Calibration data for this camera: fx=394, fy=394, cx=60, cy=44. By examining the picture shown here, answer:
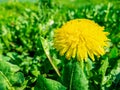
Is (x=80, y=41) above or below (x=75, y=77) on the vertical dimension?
above

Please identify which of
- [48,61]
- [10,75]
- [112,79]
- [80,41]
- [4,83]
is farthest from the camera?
[48,61]

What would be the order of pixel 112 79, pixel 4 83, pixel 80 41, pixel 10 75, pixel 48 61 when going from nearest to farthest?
1. pixel 80 41
2. pixel 4 83
3. pixel 10 75
4. pixel 112 79
5. pixel 48 61

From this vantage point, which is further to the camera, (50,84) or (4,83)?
(4,83)

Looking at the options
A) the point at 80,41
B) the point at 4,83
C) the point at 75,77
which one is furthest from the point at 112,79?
the point at 4,83

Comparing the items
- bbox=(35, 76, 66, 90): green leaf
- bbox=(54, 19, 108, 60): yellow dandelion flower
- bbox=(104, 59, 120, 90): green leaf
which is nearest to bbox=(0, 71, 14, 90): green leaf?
bbox=(35, 76, 66, 90): green leaf

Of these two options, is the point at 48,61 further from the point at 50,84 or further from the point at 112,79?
the point at 50,84

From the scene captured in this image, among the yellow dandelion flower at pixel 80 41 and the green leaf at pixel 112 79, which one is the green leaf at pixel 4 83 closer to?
the yellow dandelion flower at pixel 80 41

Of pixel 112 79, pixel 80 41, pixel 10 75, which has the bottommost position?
pixel 112 79

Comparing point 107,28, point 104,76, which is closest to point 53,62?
point 104,76

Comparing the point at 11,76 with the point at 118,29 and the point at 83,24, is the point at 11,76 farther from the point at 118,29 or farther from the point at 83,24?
the point at 118,29
